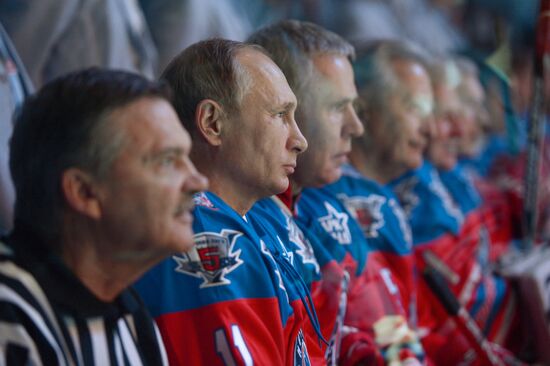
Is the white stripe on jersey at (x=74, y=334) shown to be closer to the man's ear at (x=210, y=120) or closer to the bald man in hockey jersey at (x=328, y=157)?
the man's ear at (x=210, y=120)

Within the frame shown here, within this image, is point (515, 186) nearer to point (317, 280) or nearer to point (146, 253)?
point (317, 280)

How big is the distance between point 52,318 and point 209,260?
0.20 m

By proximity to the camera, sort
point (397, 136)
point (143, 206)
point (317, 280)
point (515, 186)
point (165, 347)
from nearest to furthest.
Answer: point (143, 206)
point (165, 347)
point (317, 280)
point (397, 136)
point (515, 186)

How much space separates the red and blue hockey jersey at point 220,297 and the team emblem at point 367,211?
46cm

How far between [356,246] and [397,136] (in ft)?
1.29

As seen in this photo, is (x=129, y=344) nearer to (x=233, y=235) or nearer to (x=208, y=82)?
(x=233, y=235)

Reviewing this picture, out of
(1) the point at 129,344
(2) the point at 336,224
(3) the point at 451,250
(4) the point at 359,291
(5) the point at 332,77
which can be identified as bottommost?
(3) the point at 451,250

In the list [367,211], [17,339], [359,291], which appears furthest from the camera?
[367,211]

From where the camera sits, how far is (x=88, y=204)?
708 millimetres

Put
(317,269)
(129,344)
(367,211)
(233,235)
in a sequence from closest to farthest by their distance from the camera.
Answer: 1. (129,344)
2. (233,235)
3. (317,269)
4. (367,211)

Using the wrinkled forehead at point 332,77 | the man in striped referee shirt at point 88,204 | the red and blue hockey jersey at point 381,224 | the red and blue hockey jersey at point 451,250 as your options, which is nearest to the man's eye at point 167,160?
the man in striped referee shirt at point 88,204

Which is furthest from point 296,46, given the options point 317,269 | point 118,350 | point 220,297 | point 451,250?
point 451,250

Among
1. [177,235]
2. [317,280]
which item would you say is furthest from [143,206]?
[317,280]

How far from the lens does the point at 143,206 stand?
72cm
